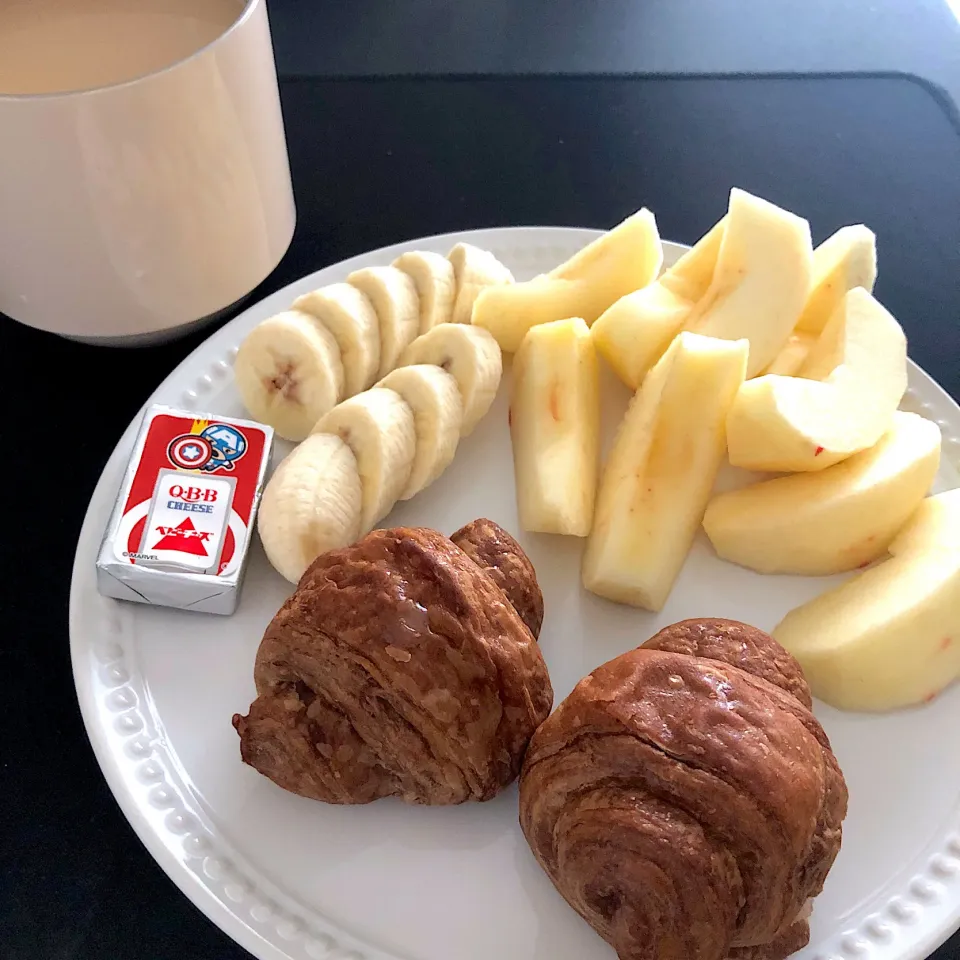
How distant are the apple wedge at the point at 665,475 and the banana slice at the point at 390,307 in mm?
359

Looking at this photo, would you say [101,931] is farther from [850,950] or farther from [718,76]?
[718,76]

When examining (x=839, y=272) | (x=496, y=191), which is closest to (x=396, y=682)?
(x=839, y=272)

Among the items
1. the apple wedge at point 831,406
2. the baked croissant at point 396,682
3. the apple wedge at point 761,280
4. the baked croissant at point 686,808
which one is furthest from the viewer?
the apple wedge at point 761,280

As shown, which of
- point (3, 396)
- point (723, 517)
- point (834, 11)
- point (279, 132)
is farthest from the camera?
point (834, 11)

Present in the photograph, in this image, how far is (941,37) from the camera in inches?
80.0

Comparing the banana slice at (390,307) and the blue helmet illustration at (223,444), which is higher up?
the banana slice at (390,307)

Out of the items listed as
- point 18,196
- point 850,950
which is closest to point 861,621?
point 850,950

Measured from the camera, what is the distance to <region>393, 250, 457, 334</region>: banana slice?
1.40 m

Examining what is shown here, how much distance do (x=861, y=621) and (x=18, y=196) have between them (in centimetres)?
110

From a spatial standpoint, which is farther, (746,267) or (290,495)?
(746,267)

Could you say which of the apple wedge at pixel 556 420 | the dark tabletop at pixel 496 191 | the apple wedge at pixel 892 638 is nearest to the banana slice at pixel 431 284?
the apple wedge at pixel 556 420

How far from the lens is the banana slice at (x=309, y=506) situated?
1146 mm

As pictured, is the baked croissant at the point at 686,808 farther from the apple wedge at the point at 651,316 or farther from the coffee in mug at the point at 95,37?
the coffee in mug at the point at 95,37

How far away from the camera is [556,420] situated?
4.24 ft
